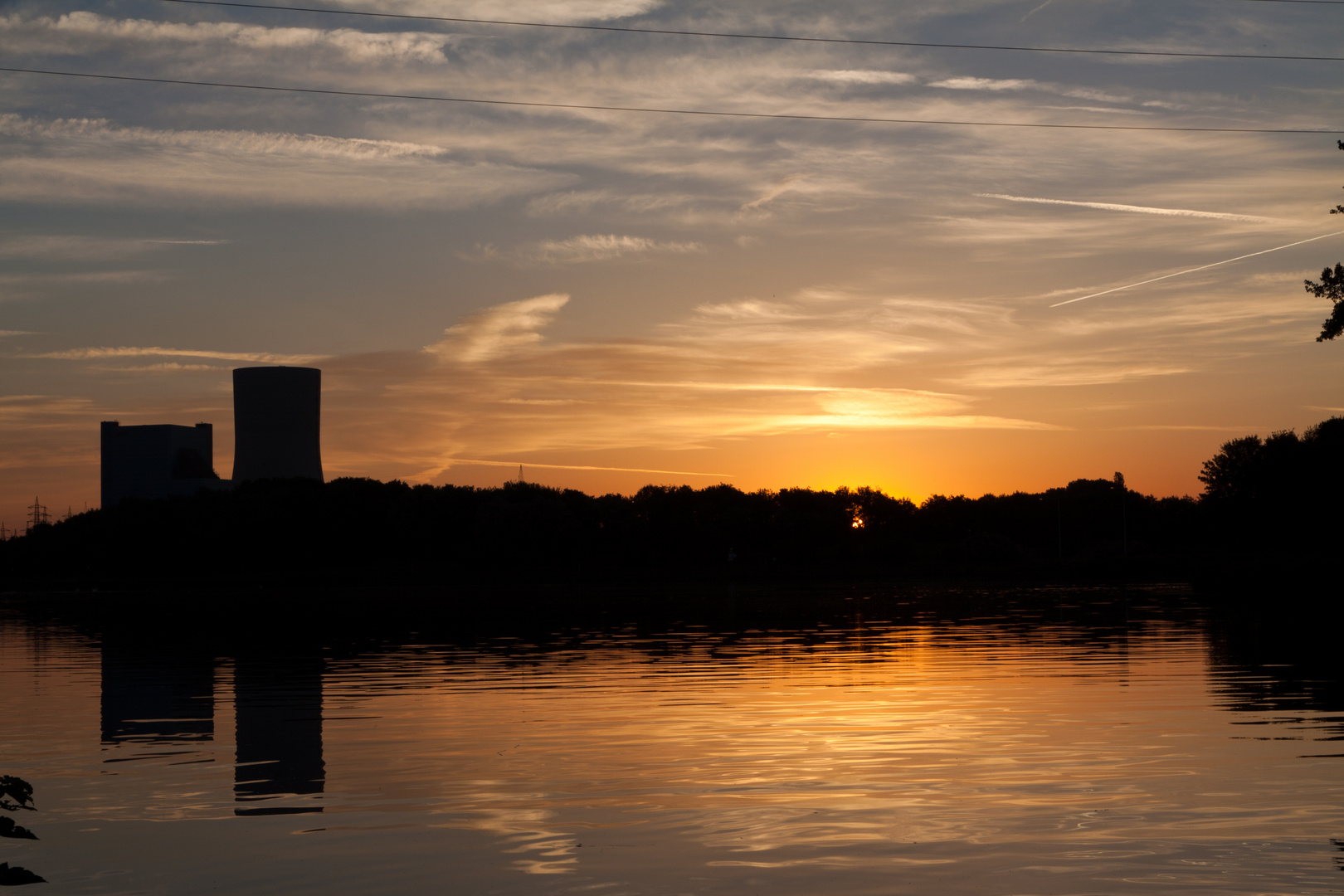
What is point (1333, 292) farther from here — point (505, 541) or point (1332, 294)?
point (505, 541)

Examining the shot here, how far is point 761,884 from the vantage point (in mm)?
11125

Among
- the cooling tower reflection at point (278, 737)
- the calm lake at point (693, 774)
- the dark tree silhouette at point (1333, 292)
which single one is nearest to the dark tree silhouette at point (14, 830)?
the calm lake at point (693, 774)

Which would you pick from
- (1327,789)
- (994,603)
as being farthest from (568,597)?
(1327,789)

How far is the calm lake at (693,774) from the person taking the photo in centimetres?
1172

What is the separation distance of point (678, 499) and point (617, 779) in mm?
178535

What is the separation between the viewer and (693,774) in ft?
54.6

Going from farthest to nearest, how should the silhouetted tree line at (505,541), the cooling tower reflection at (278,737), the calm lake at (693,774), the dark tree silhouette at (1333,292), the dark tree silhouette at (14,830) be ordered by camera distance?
1. the silhouetted tree line at (505,541)
2. the dark tree silhouette at (1333,292)
3. the cooling tower reflection at (278,737)
4. the calm lake at (693,774)
5. the dark tree silhouette at (14,830)

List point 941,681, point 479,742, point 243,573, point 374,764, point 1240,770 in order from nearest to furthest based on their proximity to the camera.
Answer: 1. point 1240,770
2. point 374,764
3. point 479,742
4. point 941,681
5. point 243,573

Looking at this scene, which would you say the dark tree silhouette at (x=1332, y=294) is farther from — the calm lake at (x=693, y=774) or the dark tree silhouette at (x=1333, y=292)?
the calm lake at (x=693, y=774)

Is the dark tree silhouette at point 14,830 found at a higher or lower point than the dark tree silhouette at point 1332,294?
lower

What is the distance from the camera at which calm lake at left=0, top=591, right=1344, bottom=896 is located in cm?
1172

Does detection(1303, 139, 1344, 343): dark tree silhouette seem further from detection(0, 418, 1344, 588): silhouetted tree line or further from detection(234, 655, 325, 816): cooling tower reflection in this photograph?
detection(0, 418, 1344, 588): silhouetted tree line

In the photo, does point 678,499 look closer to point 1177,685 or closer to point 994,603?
point 994,603

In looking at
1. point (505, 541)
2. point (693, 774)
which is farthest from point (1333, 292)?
point (505, 541)
